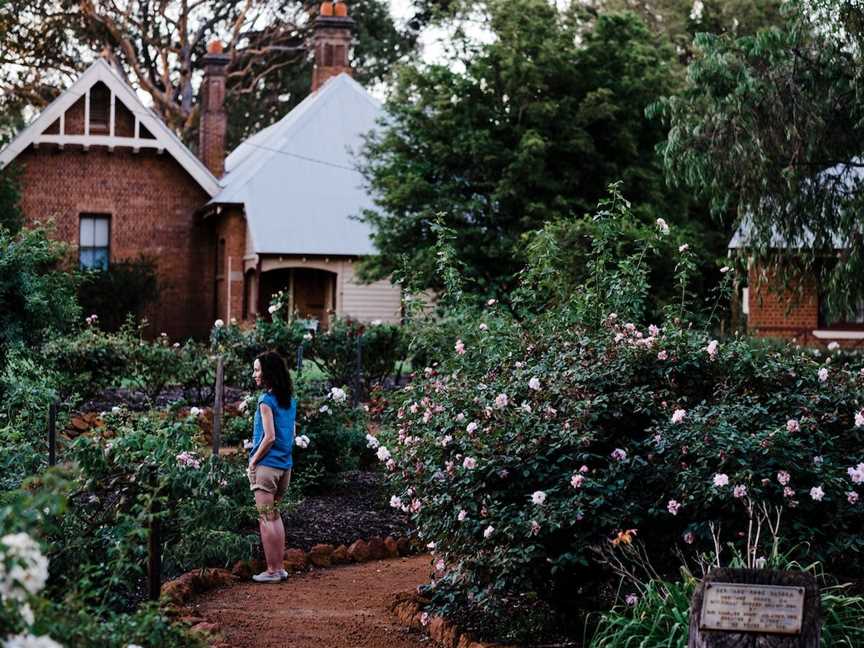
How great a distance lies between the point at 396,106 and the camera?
28.3 meters

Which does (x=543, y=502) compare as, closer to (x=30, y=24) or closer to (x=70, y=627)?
(x=70, y=627)

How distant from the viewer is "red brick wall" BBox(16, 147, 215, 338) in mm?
34562

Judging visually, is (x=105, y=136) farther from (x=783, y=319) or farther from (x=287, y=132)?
(x=783, y=319)

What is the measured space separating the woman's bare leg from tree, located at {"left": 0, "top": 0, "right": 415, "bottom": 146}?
3062cm

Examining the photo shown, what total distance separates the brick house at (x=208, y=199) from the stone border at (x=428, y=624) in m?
25.0

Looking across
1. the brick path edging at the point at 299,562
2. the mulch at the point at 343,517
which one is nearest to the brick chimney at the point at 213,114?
the mulch at the point at 343,517

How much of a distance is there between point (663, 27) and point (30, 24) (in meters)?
19.2

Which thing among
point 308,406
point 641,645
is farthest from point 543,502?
point 308,406

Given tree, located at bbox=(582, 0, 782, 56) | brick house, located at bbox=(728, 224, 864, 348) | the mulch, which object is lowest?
the mulch

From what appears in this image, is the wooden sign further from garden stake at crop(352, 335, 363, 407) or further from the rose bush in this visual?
garden stake at crop(352, 335, 363, 407)

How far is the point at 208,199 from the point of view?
3597 cm

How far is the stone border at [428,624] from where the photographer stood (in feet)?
24.1

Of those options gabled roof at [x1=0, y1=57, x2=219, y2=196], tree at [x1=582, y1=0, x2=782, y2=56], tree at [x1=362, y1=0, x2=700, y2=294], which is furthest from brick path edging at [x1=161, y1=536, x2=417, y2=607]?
tree at [x1=582, y1=0, x2=782, y2=56]

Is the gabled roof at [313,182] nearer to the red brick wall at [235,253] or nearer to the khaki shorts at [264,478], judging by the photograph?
the red brick wall at [235,253]
